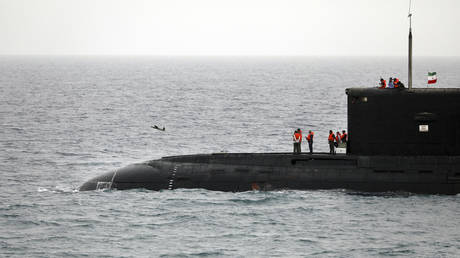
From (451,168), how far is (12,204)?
1848 cm

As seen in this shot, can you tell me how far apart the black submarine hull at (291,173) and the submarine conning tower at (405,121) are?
18.0 inches

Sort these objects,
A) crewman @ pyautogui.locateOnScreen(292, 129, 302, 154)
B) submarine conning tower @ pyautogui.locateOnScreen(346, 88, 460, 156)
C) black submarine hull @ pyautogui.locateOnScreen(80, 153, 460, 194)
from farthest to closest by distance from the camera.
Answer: crewman @ pyautogui.locateOnScreen(292, 129, 302, 154) → black submarine hull @ pyautogui.locateOnScreen(80, 153, 460, 194) → submarine conning tower @ pyautogui.locateOnScreen(346, 88, 460, 156)

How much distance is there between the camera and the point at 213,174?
34406mm

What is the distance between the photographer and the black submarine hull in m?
32.1

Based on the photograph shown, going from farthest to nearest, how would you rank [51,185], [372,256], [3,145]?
[3,145], [51,185], [372,256]

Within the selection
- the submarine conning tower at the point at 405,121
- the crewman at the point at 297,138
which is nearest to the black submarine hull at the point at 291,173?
the submarine conning tower at the point at 405,121

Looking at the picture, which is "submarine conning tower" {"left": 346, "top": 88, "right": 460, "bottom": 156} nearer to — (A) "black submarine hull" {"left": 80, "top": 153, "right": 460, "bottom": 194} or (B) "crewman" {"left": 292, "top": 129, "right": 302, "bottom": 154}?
(A) "black submarine hull" {"left": 80, "top": 153, "right": 460, "bottom": 194}

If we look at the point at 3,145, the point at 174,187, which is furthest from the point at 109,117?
the point at 174,187

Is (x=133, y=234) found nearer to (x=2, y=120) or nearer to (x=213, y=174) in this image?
(x=213, y=174)

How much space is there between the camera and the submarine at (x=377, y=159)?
32.0m

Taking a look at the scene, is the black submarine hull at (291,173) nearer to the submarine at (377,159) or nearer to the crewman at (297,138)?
the submarine at (377,159)

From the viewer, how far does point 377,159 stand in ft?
107

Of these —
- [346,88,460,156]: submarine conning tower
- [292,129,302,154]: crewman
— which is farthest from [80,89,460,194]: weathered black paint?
[292,129,302,154]: crewman

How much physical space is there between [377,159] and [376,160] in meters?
0.06
